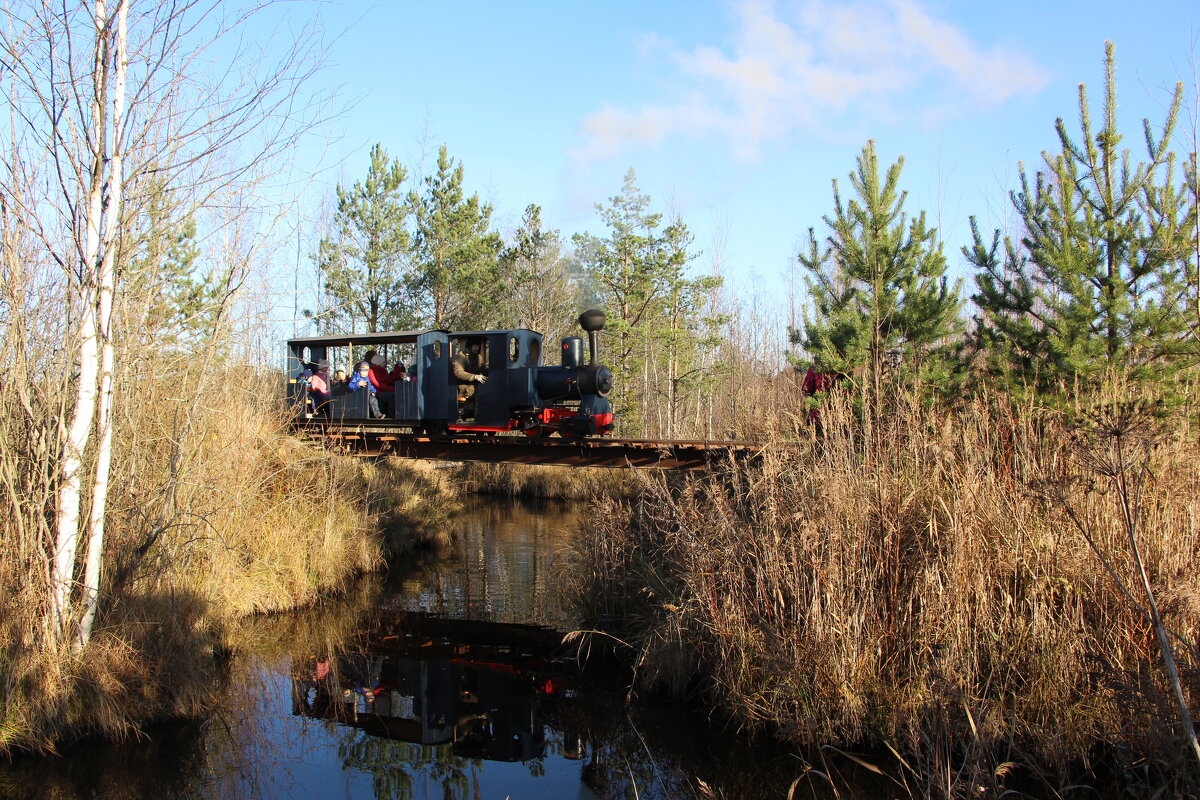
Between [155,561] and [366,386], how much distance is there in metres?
7.57

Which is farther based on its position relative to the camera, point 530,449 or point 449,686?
point 530,449

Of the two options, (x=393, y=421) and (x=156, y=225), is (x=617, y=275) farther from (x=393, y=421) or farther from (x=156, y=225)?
(x=156, y=225)

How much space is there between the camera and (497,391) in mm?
14055

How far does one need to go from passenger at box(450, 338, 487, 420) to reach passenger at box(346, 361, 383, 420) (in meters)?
1.64

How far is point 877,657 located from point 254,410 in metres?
9.69

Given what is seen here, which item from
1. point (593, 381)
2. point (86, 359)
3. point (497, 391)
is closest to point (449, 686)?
point (86, 359)

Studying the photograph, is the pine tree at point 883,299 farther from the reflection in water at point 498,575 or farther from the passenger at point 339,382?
the passenger at point 339,382

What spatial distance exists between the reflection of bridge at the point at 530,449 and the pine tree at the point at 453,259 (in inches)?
357

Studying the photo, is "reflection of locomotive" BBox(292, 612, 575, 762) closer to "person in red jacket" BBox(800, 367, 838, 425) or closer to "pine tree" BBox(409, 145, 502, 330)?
"person in red jacket" BBox(800, 367, 838, 425)

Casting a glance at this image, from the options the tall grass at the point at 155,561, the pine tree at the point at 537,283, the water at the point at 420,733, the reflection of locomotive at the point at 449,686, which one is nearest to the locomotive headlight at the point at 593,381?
the water at the point at 420,733

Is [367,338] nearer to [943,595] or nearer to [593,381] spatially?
[593,381]

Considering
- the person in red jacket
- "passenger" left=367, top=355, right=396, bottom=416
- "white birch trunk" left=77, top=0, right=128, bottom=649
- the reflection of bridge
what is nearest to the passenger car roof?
"passenger" left=367, top=355, right=396, bottom=416

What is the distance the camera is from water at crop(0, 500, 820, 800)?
5.89 meters

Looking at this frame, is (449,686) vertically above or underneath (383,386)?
underneath
